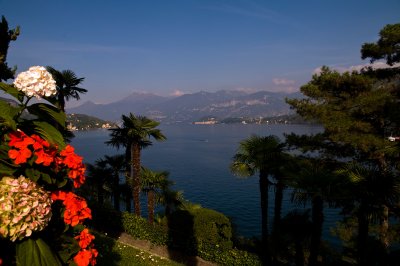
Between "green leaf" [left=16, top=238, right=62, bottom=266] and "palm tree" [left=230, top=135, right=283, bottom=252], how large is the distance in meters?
16.0

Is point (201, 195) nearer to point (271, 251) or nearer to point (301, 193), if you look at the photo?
point (271, 251)

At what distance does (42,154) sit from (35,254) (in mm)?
887

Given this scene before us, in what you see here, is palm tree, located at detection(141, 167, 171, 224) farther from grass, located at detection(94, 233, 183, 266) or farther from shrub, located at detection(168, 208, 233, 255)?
grass, located at detection(94, 233, 183, 266)

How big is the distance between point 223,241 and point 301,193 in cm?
1063

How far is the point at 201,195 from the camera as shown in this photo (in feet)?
224

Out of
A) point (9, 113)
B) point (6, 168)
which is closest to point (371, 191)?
point (6, 168)

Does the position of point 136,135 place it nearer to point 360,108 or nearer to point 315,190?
point 315,190

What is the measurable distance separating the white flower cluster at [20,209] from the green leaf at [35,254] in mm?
109

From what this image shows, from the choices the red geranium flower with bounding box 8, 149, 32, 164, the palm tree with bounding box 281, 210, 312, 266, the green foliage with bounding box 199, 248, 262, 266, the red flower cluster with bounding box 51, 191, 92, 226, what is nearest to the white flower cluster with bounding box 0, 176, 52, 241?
the red geranium flower with bounding box 8, 149, 32, 164

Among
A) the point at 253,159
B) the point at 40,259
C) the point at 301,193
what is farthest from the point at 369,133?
the point at 40,259

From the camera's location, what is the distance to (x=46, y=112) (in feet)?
10.7

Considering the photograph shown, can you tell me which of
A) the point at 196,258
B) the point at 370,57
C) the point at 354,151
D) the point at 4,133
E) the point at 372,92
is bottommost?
the point at 196,258

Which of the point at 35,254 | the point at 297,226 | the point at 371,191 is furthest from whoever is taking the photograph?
the point at 297,226

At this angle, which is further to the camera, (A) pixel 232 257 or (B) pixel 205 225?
(B) pixel 205 225
